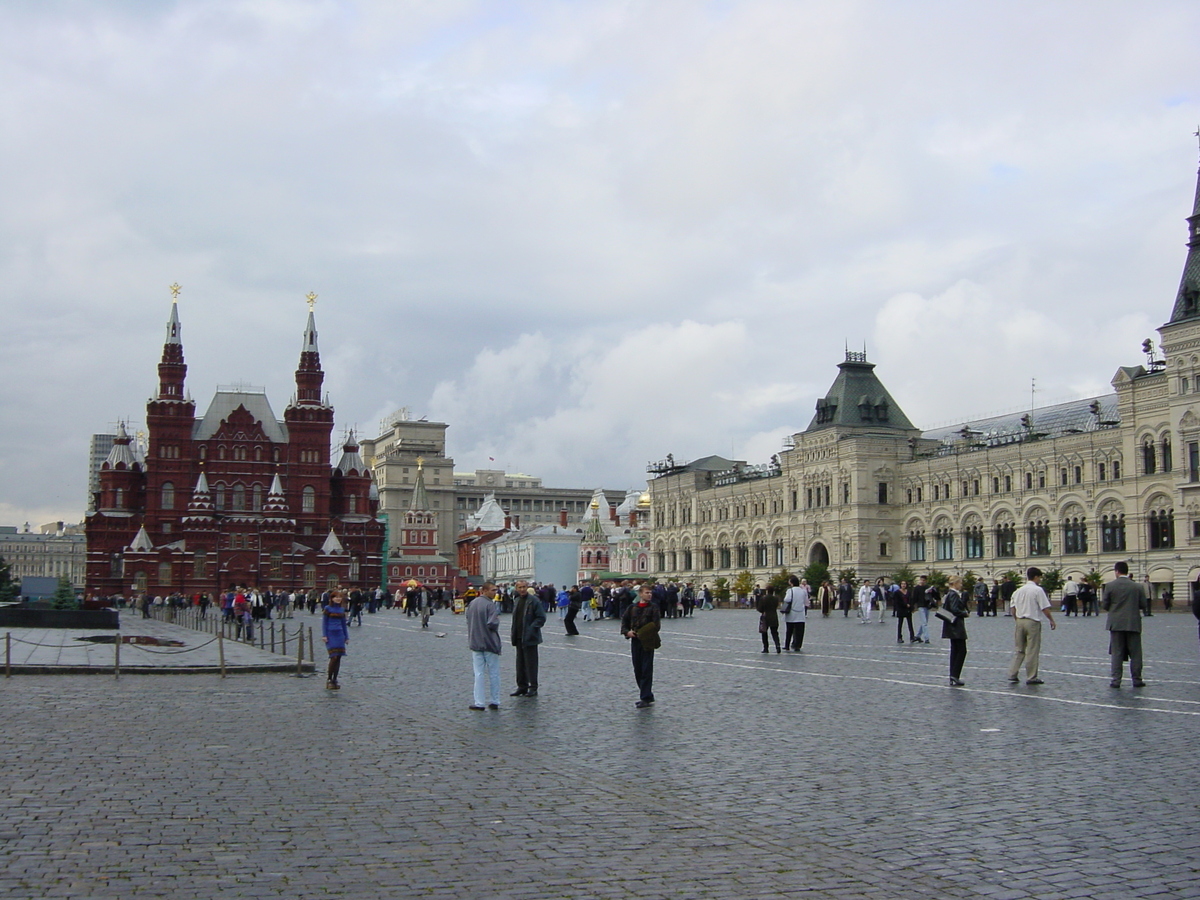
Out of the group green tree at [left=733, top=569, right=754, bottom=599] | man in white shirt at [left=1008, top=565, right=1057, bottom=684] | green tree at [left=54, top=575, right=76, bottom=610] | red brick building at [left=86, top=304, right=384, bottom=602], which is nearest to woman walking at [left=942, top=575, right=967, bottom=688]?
man in white shirt at [left=1008, top=565, right=1057, bottom=684]

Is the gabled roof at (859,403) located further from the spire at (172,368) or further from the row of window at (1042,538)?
the spire at (172,368)

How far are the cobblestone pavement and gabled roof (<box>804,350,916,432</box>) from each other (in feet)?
263

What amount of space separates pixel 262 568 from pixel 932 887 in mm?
103407

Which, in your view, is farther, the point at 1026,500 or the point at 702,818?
the point at 1026,500

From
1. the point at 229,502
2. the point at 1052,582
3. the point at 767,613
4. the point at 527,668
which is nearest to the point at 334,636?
the point at 527,668

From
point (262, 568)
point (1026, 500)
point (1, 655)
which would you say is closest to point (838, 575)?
point (1026, 500)

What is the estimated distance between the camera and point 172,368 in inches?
4277

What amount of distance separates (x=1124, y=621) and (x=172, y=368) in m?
102

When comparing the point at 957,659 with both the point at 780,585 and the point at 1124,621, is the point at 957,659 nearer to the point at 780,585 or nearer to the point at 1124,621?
the point at 1124,621

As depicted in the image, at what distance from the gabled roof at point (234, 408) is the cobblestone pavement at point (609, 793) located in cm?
9542

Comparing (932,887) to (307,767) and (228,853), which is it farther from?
(307,767)

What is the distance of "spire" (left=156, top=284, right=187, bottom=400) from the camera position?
10862 cm

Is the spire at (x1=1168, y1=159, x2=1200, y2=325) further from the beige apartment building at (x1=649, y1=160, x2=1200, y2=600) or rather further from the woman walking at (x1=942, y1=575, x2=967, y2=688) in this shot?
the woman walking at (x1=942, y1=575, x2=967, y2=688)

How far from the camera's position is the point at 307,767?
11.1 m
